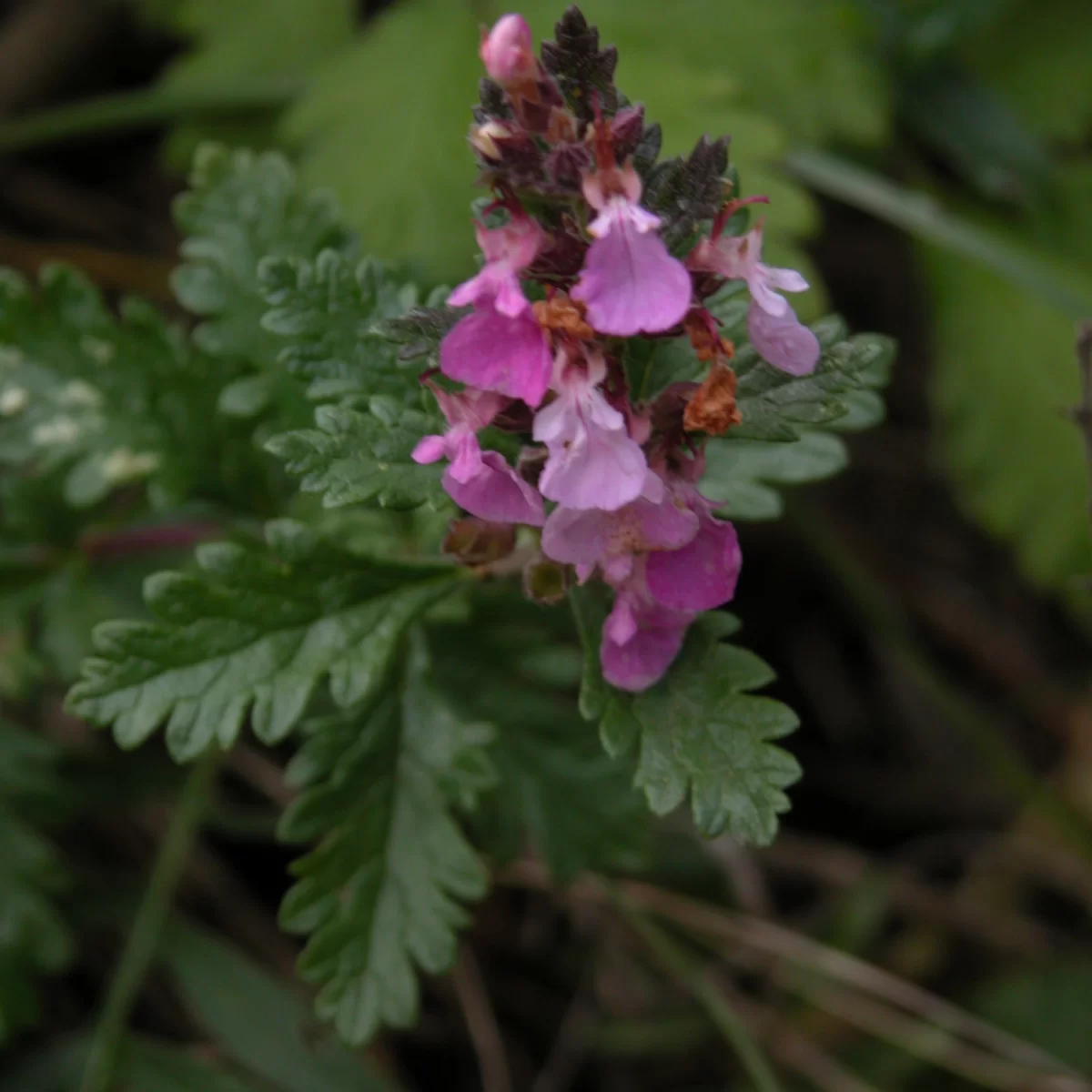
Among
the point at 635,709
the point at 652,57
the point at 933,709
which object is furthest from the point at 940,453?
the point at 635,709

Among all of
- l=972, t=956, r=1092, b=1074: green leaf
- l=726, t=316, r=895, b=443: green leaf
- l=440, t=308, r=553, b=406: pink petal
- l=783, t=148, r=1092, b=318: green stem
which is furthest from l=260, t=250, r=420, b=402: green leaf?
l=972, t=956, r=1092, b=1074: green leaf

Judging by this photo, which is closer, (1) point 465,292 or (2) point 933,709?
(1) point 465,292

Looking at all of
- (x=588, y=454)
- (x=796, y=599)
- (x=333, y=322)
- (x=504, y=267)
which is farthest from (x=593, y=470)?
(x=796, y=599)

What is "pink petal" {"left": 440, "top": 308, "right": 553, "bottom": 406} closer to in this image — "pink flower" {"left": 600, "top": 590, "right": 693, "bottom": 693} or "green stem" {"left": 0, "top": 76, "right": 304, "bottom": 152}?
"pink flower" {"left": 600, "top": 590, "right": 693, "bottom": 693}

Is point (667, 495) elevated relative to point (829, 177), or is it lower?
lower

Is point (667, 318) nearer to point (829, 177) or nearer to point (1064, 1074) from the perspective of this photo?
point (829, 177)

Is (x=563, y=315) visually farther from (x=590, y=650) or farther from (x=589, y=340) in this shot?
(x=590, y=650)
